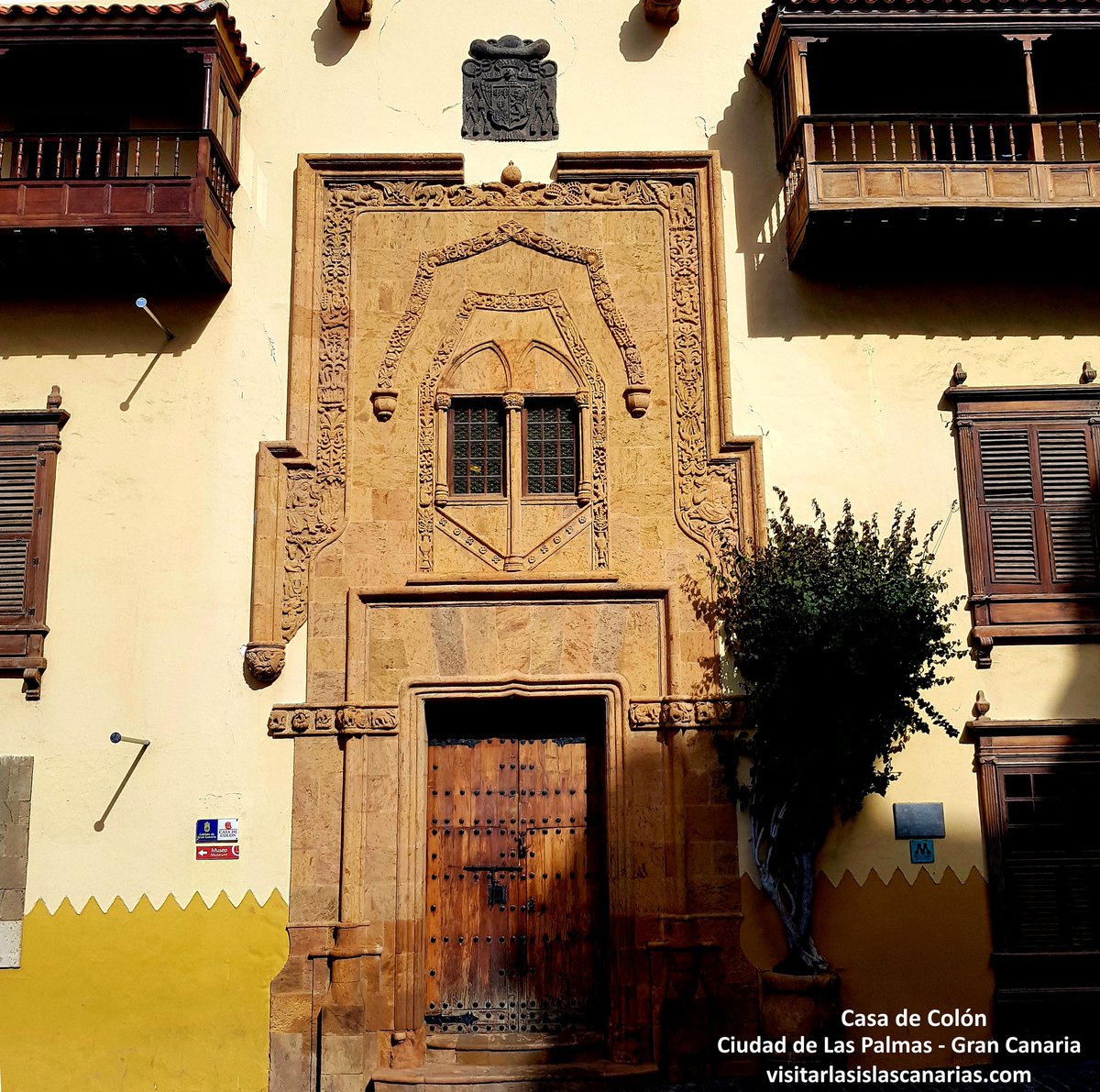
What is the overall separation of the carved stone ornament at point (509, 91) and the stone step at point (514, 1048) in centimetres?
811

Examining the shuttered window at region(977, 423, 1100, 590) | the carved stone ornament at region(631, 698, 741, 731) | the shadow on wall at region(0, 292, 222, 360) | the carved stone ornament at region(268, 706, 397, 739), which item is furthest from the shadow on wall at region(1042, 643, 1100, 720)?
the shadow on wall at region(0, 292, 222, 360)

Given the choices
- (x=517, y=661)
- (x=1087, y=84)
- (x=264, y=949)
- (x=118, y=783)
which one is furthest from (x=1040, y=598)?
(x=118, y=783)

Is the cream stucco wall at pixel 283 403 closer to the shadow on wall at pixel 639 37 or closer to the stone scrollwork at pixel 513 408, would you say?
the shadow on wall at pixel 639 37

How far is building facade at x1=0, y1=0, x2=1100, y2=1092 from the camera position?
9992 millimetres

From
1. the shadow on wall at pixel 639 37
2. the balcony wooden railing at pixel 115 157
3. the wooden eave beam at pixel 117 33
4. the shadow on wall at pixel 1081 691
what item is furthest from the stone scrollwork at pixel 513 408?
the shadow on wall at pixel 1081 691

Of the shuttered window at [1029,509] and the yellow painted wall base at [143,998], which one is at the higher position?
the shuttered window at [1029,509]

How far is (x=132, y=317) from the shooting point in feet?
37.1

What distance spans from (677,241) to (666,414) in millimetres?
1731

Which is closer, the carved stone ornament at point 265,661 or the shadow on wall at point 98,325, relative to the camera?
the carved stone ornament at point 265,661

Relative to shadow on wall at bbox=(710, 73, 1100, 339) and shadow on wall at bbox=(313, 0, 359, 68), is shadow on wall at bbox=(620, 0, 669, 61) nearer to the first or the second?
shadow on wall at bbox=(710, 73, 1100, 339)

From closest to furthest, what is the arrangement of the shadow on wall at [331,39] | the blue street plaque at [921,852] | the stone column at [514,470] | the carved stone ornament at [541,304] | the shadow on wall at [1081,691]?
the blue street plaque at [921,852]
the shadow on wall at [1081,691]
the stone column at [514,470]
the carved stone ornament at [541,304]
the shadow on wall at [331,39]

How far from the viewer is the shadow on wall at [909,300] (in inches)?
444

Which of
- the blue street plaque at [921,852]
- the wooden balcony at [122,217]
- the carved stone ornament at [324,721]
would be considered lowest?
the blue street plaque at [921,852]

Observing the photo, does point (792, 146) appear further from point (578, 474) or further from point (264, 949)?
point (264, 949)
